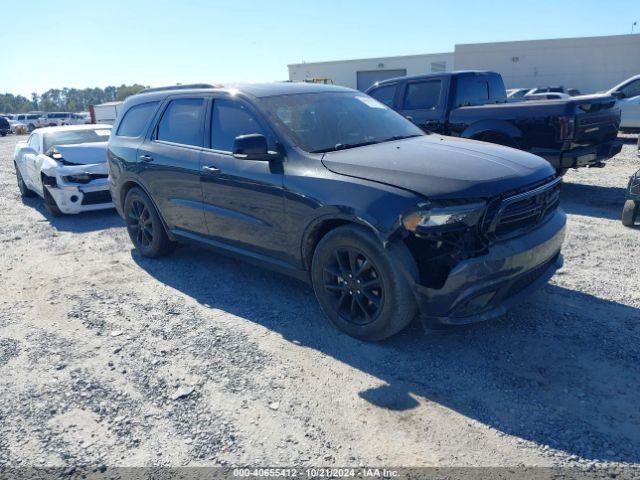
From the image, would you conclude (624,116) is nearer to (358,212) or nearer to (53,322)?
(358,212)

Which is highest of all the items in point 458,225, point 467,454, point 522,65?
point 522,65

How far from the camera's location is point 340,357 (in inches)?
137

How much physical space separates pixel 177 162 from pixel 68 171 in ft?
13.3

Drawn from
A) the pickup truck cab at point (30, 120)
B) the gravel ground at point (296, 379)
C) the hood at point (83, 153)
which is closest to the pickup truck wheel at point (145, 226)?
the gravel ground at point (296, 379)

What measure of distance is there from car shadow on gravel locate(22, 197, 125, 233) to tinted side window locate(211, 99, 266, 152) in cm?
383

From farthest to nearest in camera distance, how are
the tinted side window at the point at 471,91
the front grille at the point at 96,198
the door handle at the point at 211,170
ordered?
the tinted side window at the point at 471,91, the front grille at the point at 96,198, the door handle at the point at 211,170

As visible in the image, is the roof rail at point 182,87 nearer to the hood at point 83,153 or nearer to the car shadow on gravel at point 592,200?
the hood at point 83,153

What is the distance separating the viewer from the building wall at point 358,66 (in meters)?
40.7

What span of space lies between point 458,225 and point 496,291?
516mm

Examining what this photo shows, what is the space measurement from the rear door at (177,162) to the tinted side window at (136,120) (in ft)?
0.77

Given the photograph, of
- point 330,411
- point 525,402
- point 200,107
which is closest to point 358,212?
point 330,411

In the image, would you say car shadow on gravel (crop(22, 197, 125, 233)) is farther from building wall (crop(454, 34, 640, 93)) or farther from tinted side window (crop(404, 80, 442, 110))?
building wall (crop(454, 34, 640, 93))

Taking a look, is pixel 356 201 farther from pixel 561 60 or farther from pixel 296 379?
pixel 561 60

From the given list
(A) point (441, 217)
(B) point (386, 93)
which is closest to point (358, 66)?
(B) point (386, 93)
